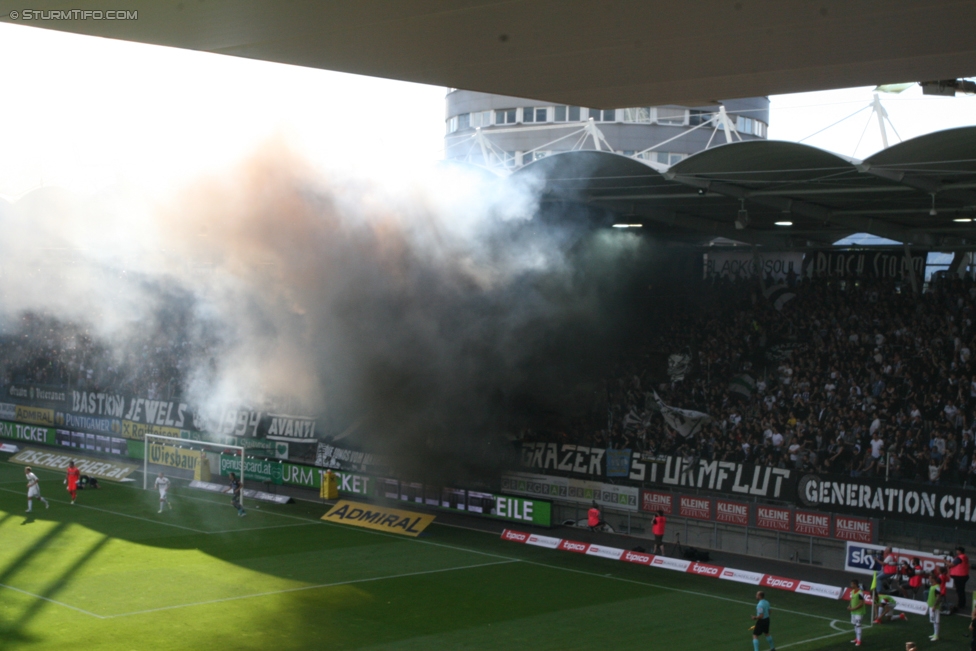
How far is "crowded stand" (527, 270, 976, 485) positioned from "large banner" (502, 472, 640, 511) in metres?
1.50

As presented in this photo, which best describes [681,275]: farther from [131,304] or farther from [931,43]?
[931,43]

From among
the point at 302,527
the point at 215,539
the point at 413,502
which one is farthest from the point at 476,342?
the point at 215,539

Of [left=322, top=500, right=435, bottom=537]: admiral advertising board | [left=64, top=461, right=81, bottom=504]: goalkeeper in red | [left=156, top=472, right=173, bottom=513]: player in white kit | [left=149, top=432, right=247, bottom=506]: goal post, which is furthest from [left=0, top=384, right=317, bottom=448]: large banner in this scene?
[left=64, top=461, right=81, bottom=504]: goalkeeper in red

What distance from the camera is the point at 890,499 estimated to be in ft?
77.2

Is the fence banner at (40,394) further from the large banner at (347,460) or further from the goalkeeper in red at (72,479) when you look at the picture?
the large banner at (347,460)

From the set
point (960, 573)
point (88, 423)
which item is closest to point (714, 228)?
point (960, 573)

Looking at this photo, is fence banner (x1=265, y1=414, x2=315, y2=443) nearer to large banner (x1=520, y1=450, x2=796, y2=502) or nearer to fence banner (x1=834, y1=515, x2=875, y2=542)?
large banner (x1=520, y1=450, x2=796, y2=502)

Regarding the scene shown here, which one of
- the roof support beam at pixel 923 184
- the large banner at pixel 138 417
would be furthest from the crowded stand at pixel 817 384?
the large banner at pixel 138 417

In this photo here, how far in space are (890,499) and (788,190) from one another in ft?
28.4

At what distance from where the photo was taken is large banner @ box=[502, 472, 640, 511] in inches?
1102

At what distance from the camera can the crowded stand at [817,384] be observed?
25.8m

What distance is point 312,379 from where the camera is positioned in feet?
106

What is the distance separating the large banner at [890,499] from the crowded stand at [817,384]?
3.55ft

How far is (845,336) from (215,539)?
1902cm
